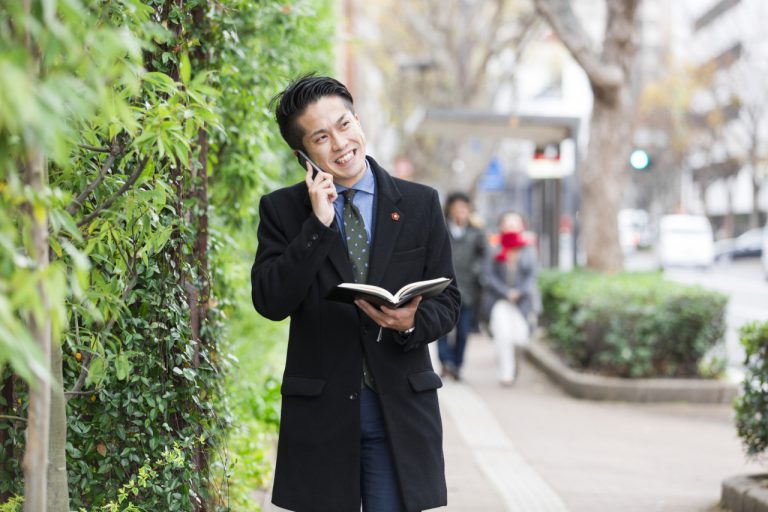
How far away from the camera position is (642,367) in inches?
449

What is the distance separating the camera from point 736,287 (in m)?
33.2

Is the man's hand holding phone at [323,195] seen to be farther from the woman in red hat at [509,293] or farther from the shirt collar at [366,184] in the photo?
the woman in red hat at [509,293]

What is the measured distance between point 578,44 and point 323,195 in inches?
419

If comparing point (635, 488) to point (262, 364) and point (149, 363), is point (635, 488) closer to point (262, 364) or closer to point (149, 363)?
point (262, 364)

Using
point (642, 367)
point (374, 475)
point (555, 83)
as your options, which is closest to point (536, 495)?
point (374, 475)

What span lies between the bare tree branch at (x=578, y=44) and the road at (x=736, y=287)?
2557 millimetres

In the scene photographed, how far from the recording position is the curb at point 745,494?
5.88 m

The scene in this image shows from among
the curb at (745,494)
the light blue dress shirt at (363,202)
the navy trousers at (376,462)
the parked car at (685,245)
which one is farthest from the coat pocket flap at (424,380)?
the parked car at (685,245)

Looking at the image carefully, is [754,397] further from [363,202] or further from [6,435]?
[6,435]

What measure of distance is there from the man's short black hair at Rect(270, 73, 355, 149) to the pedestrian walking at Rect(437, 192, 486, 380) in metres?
8.95

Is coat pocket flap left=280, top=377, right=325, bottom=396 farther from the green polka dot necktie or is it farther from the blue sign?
the blue sign

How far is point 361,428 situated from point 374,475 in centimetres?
15

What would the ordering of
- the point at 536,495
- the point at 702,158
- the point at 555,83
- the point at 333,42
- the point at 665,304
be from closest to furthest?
the point at 536,495, the point at 333,42, the point at 665,304, the point at 702,158, the point at 555,83

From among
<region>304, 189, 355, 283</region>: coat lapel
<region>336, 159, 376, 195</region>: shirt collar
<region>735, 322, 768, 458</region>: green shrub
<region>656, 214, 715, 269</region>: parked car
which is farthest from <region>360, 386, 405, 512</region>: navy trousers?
<region>656, 214, 715, 269</region>: parked car
